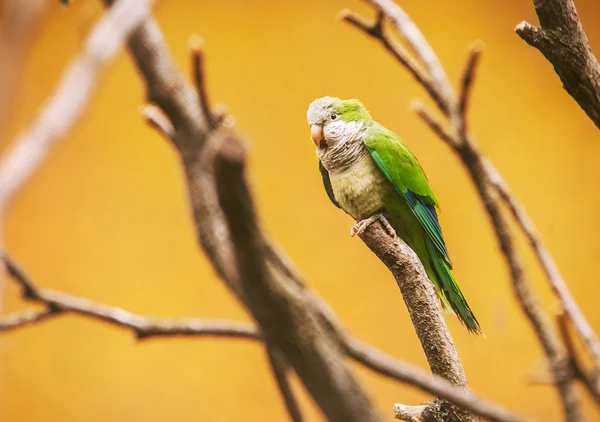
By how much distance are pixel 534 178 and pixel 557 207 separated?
13 centimetres

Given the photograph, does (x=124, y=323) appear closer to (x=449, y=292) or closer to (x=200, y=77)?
(x=200, y=77)

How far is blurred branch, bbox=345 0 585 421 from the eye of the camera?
66cm

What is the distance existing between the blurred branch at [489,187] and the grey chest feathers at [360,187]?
0.17 meters

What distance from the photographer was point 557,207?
6.06 ft

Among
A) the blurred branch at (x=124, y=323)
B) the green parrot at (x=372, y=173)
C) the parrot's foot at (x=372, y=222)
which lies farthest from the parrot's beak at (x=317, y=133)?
the blurred branch at (x=124, y=323)

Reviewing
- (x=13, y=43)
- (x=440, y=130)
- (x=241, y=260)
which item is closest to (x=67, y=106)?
(x=13, y=43)

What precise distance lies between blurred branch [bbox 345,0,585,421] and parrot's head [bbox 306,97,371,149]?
116 mm

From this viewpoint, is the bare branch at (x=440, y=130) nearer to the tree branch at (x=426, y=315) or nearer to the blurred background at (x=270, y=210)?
the tree branch at (x=426, y=315)

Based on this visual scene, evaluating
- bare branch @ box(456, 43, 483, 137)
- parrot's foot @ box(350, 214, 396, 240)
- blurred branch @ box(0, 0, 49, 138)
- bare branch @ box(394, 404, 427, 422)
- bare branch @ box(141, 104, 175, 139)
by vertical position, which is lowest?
bare branch @ box(394, 404, 427, 422)

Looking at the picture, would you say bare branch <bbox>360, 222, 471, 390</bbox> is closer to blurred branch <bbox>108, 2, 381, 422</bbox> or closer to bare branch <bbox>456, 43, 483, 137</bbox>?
bare branch <bbox>456, 43, 483, 137</bbox>

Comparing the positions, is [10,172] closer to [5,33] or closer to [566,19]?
[5,33]

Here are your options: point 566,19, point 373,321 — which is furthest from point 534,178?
point 566,19

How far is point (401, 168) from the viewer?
1047 millimetres

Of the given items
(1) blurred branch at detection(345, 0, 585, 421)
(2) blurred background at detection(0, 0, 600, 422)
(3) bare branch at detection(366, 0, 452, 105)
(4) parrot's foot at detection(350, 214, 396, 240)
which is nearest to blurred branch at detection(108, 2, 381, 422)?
(1) blurred branch at detection(345, 0, 585, 421)
